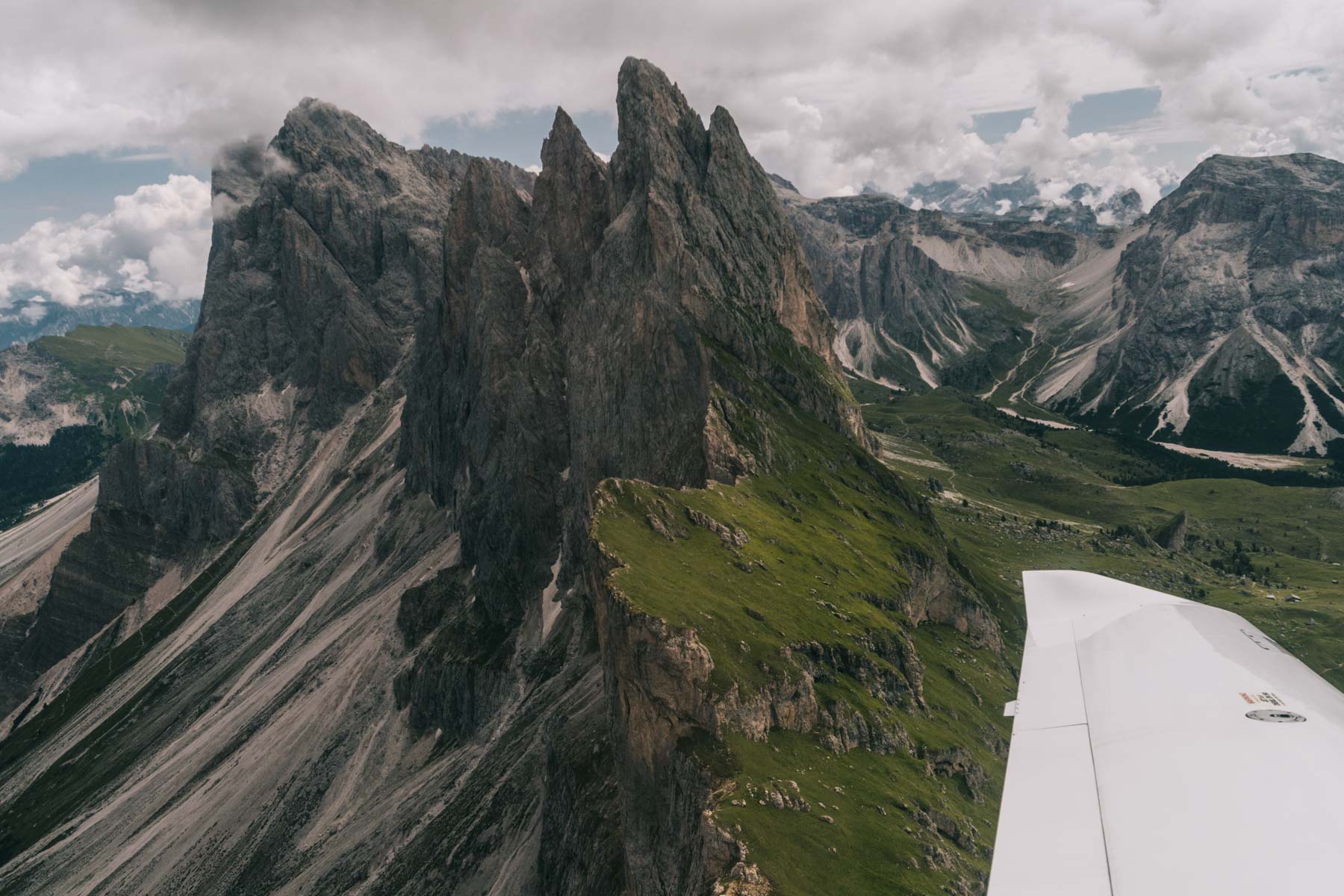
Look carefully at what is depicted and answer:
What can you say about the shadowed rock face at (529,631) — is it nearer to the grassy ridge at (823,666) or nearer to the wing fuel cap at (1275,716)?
the grassy ridge at (823,666)

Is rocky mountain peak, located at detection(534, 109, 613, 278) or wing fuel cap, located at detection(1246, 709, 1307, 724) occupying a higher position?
rocky mountain peak, located at detection(534, 109, 613, 278)

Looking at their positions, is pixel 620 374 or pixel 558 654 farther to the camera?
pixel 558 654

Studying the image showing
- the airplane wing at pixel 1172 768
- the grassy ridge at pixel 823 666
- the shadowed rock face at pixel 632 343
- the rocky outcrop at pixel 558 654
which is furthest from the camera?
the shadowed rock face at pixel 632 343

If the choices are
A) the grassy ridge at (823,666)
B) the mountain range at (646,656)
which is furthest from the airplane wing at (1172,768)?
the grassy ridge at (823,666)

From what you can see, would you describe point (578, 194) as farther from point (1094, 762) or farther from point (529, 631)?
point (1094, 762)

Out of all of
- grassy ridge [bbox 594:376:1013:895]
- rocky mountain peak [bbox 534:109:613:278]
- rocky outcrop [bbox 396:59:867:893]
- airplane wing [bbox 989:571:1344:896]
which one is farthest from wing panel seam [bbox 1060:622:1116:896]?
rocky mountain peak [bbox 534:109:613:278]

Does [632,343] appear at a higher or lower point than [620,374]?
higher

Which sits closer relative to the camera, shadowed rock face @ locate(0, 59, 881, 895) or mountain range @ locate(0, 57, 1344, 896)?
mountain range @ locate(0, 57, 1344, 896)

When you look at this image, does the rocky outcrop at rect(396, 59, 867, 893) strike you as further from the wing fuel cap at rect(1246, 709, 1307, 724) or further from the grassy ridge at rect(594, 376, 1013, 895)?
the wing fuel cap at rect(1246, 709, 1307, 724)

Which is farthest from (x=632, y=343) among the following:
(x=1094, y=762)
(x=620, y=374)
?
(x=1094, y=762)
